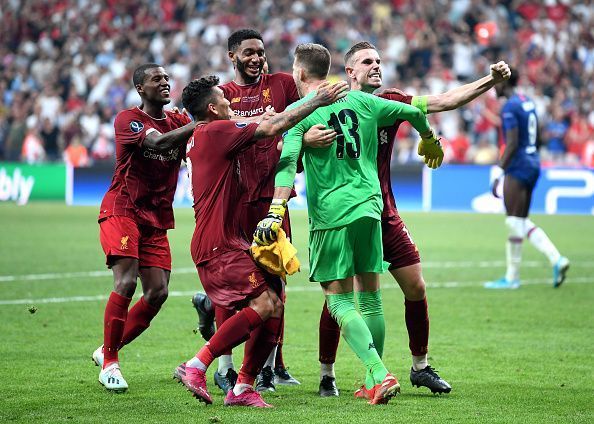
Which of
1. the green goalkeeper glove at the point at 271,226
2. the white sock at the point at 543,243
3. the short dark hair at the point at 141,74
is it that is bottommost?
the white sock at the point at 543,243

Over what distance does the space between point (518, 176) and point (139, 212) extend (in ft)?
22.3

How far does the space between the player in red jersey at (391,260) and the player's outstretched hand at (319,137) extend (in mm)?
761

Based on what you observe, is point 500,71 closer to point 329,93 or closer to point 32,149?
point 329,93

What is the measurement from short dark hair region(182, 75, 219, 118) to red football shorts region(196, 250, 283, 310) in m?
0.95

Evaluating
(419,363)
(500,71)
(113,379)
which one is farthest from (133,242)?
(500,71)

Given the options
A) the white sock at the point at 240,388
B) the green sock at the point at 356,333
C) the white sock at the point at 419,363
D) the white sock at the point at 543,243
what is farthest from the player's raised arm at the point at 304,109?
the white sock at the point at 543,243

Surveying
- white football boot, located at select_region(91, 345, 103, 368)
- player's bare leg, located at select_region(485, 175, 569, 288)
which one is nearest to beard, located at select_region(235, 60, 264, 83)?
white football boot, located at select_region(91, 345, 103, 368)

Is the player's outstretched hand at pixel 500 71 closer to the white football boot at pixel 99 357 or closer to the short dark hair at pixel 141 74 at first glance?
the short dark hair at pixel 141 74

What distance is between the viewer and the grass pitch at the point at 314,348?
671 cm

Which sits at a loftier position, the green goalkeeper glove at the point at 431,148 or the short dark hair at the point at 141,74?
the short dark hair at the point at 141,74

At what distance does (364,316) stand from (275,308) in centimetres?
69

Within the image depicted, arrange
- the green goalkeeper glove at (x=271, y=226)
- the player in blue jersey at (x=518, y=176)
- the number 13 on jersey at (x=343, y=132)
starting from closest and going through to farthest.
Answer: the green goalkeeper glove at (x=271, y=226) → the number 13 on jersey at (x=343, y=132) → the player in blue jersey at (x=518, y=176)

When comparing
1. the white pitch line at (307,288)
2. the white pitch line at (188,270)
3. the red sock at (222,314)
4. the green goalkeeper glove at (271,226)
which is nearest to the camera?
the green goalkeeper glove at (271,226)

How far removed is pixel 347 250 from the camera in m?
6.93
